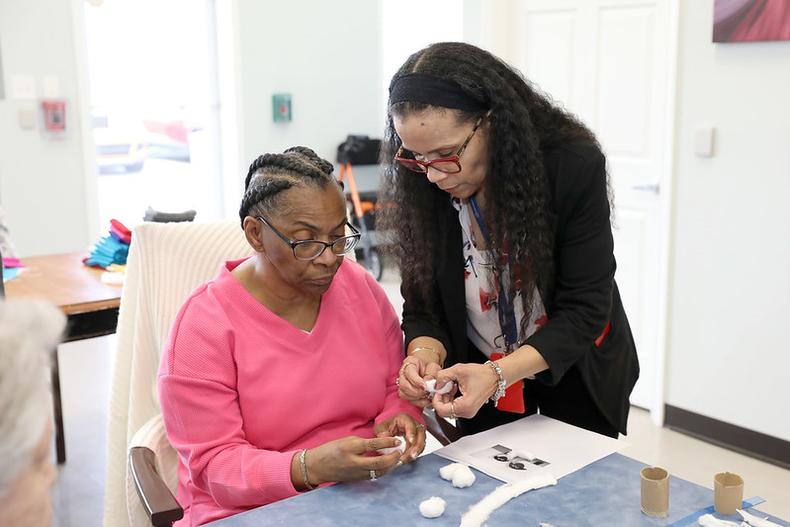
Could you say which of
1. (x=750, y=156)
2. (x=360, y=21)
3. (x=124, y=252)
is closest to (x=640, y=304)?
(x=750, y=156)

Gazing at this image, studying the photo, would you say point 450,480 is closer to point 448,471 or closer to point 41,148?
point 448,471

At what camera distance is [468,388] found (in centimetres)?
161

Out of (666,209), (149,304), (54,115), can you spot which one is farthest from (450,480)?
A: (54,115)

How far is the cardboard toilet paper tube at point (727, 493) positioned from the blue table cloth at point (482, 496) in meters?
0.02

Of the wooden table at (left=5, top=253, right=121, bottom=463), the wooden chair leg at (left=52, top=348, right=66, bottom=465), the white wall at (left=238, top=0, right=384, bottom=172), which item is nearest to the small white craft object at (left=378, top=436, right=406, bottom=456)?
the wooden table at (left=5, top=253, right=121, bottom=463)

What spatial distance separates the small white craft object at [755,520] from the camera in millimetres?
1323

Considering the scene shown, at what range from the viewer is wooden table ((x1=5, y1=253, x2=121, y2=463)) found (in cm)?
256

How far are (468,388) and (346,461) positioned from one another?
0.27m

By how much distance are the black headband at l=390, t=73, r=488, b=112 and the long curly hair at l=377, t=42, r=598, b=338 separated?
10 millimetres

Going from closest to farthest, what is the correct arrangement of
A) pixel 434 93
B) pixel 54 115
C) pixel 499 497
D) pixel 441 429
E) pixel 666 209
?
1. pixel 499 497
2. pixel 434 93
3. pixel 441 429
4. pixel 666 209
5. pixel 54 115

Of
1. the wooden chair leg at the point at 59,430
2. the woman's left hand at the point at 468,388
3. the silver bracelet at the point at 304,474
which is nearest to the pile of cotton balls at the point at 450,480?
the woman's left hand at the point at 468,388

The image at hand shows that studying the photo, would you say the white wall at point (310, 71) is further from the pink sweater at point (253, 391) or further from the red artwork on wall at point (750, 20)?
the pink sweater at point (253, 391)

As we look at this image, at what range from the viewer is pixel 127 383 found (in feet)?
6.64

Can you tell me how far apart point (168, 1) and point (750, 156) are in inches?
163
